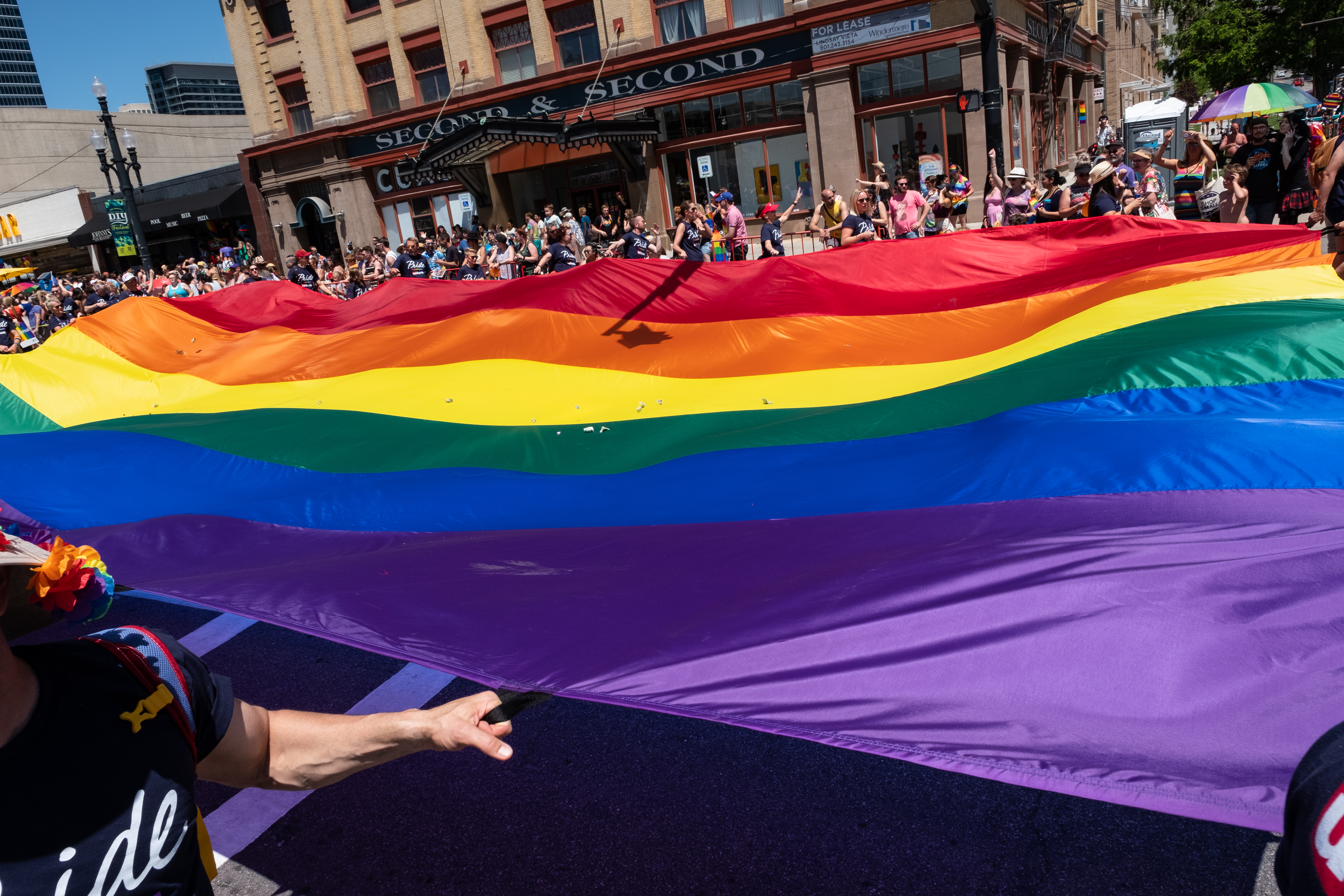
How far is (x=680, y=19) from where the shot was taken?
980 inches

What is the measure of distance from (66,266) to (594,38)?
35.6 meters

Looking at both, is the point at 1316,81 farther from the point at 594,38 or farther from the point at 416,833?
the point at 416,833

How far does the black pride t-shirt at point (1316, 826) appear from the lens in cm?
101

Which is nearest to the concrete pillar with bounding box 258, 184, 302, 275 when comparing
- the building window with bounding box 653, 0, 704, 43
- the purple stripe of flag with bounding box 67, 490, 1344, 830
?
the building window with bounding box 653, 0, 704, 43

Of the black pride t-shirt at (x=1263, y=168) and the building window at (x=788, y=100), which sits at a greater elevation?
the building window at (x=788, y=100)

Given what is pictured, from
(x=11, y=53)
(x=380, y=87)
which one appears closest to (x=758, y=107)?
(x=380, y=87)

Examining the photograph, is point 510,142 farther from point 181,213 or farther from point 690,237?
point 181,213

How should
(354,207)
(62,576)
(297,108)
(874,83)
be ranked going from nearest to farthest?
(62,576) → (874,83) → (354,207) → (297,108)

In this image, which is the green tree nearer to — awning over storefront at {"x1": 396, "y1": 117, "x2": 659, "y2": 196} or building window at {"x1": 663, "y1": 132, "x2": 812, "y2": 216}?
building window at {"x1": 663, "y1": 132, "x2": 812, "y2": 216}

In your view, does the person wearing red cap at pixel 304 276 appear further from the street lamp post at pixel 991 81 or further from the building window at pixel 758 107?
the street lamp post at pixel 991 81

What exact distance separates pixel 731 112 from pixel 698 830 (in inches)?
945

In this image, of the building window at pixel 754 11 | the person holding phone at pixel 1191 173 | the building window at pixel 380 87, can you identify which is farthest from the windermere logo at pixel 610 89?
the person holding phone at pixel 1191 173

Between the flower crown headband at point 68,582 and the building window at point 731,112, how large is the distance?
78.5 feet

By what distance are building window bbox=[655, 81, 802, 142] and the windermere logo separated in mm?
484
